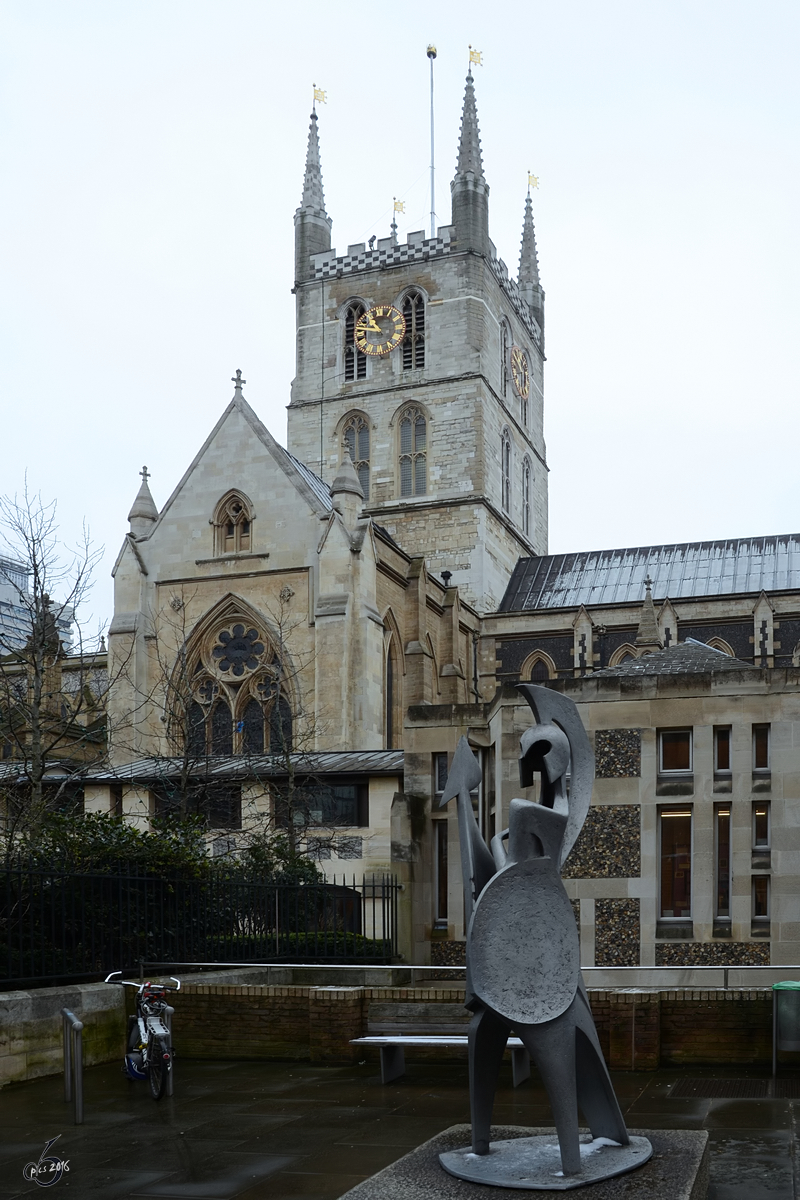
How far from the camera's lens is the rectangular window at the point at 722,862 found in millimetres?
18516

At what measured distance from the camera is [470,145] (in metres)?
56.5

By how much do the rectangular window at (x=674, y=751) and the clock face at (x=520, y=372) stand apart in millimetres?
40278

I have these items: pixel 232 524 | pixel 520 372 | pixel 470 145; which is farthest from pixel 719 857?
pixel 470 145

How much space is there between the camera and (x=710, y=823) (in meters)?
18.6

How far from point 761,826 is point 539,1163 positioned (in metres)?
12.3

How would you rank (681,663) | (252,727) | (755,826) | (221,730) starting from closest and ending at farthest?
(755,826), (681,663), (252,727), (221,730)

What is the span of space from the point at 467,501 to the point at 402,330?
8627 millimetres

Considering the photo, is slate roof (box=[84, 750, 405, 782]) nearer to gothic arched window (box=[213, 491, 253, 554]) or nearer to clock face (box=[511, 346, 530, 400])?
gothic arched window (box=[213, 491, 253, 554])

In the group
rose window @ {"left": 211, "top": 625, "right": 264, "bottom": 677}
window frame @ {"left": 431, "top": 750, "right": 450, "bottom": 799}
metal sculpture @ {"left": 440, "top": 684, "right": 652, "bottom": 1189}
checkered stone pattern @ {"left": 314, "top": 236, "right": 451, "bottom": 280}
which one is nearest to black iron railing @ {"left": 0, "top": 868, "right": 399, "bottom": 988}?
window frame @ {"left": 431, "top": 750, "right": 450, "bottom": 799}

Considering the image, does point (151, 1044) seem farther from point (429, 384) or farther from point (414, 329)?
point (414, 329)

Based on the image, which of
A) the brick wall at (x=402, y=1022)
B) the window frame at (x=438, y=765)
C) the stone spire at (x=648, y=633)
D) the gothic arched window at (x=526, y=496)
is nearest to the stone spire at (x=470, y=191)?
the gothic arched window at (x=526, y=496)

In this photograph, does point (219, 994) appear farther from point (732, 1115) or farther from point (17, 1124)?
point (732, 1115)

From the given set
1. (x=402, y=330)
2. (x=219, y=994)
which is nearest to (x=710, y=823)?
(x=219, y=994)

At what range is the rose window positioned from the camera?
122 ft
